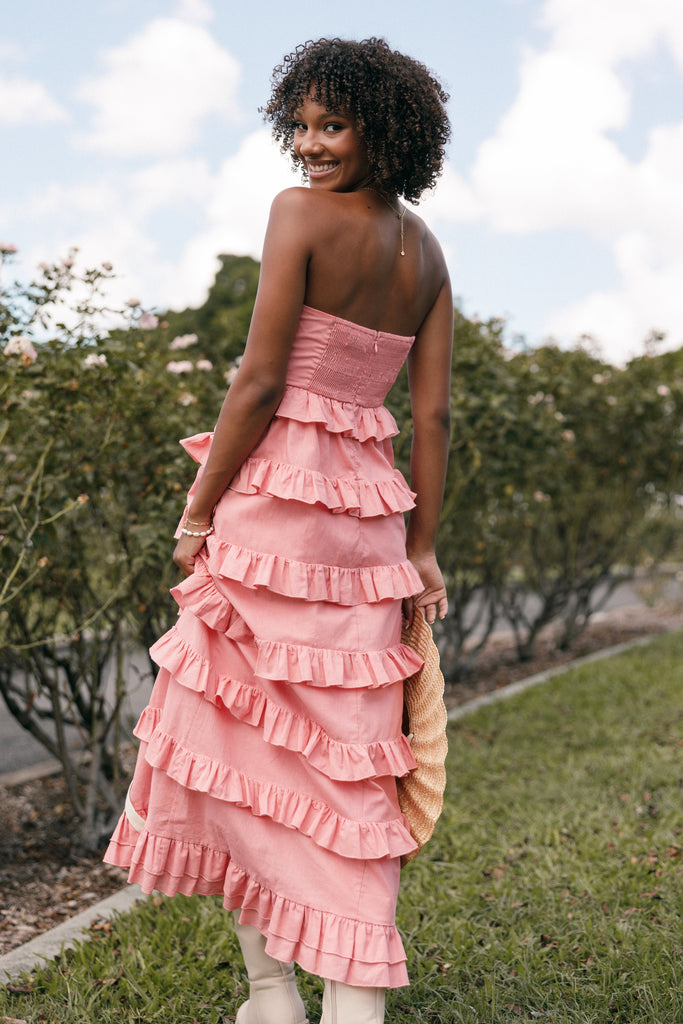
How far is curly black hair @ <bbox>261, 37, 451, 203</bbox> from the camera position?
177 centimetres

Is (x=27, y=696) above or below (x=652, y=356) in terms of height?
below

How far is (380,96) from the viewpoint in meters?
1.76

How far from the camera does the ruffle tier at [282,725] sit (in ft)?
5.74

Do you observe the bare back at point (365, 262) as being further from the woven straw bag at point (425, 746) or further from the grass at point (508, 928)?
the grass at point (508, 928)

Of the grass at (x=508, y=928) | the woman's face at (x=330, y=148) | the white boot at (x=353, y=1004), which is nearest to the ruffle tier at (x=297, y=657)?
the white boot at (x=353, y=1004)

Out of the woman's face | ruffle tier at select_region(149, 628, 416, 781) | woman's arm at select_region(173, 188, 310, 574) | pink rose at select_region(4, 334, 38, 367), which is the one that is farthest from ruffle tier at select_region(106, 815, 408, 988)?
pink rose at select_region(4, 334, 38, 367)

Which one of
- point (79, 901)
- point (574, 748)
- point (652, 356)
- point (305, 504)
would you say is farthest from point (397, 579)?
Result: point (652, 356)

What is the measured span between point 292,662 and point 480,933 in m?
1.50

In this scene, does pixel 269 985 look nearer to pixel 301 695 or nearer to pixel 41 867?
pixel 301 695

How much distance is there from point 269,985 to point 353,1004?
307 mm

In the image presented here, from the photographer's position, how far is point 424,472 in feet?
6.90

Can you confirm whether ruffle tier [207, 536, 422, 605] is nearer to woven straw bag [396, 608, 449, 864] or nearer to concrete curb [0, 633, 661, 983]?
woven straw bag [396, 608, 449, 864]

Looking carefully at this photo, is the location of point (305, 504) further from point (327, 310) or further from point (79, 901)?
point (79, 901)

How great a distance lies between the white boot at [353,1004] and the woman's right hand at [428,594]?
28.7 inches
